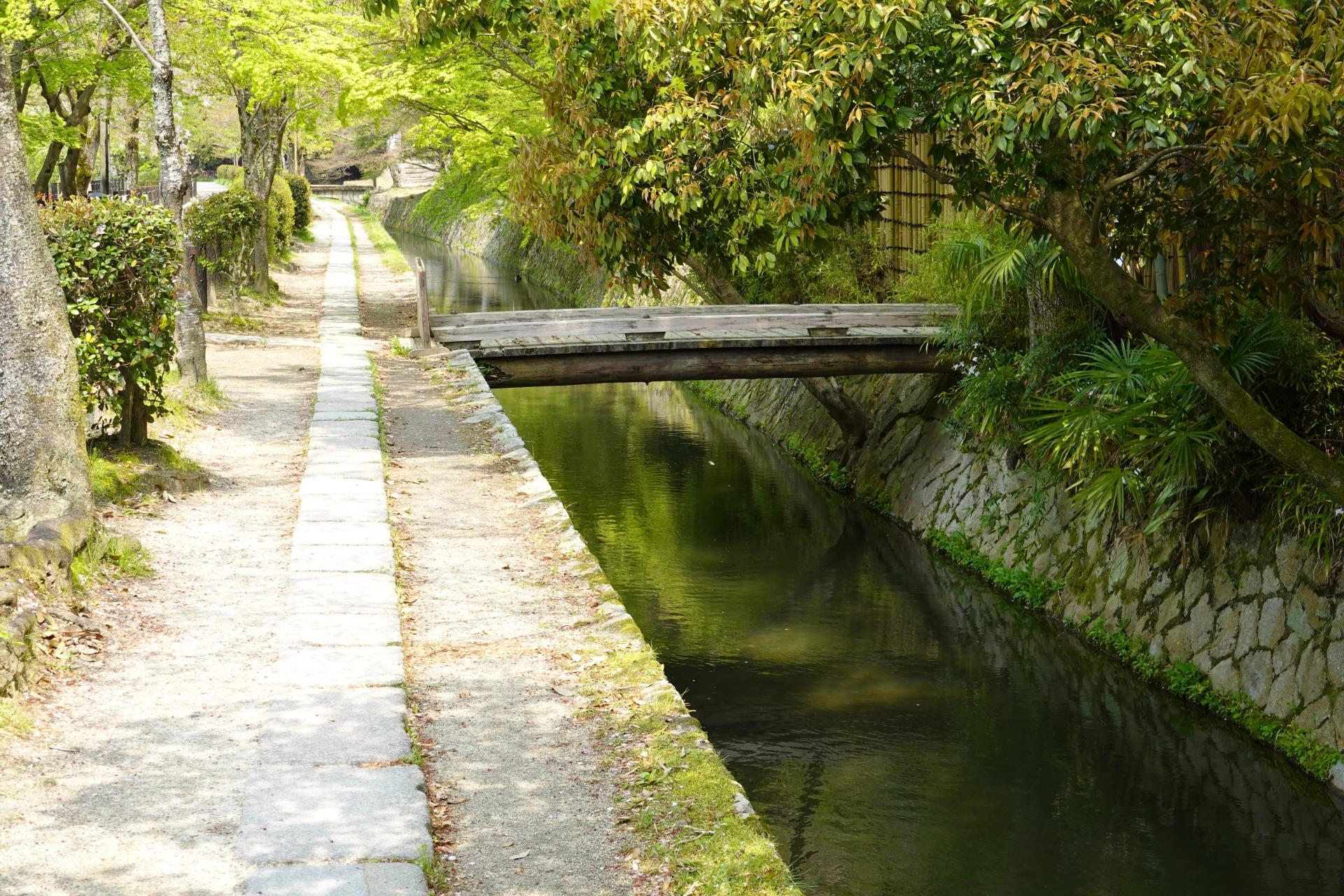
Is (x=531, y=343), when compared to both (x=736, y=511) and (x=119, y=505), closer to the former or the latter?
(x=736, y=511)

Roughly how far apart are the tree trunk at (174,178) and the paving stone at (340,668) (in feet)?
22.5

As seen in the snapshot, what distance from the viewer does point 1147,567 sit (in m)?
10.9

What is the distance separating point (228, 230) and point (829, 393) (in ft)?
35.8

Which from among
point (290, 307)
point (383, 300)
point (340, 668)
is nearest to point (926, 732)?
point (340, 668)

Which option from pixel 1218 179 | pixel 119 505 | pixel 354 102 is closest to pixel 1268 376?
pixel 1218 179

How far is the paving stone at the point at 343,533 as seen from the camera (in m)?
7.92

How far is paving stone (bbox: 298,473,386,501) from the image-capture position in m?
8.99

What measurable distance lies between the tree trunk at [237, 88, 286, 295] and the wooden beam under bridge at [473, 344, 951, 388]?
384 inches

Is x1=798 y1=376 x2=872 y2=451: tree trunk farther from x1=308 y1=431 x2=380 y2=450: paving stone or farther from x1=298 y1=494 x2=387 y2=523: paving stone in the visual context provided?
x1=298 y1=494 x2=387 y2=523: paving stone

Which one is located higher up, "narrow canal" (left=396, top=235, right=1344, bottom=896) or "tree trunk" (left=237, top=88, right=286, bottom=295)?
"tree trunk" (left=237, top=88, right=286, bottom=295)

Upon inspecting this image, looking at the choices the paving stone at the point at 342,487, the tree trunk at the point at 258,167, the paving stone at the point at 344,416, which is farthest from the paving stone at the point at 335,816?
the tree trunk at the point at 258,167

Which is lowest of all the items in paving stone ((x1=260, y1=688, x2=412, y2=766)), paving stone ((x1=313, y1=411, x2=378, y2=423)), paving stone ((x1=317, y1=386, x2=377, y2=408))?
paving stone ((x1=260, y1=688, x2=412, y2=766))

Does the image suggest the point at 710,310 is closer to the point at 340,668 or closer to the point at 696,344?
the point at 696,344

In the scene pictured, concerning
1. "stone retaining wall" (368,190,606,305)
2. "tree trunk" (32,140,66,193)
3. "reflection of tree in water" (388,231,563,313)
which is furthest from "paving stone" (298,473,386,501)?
"tree trunk" (32,140,66,193)
